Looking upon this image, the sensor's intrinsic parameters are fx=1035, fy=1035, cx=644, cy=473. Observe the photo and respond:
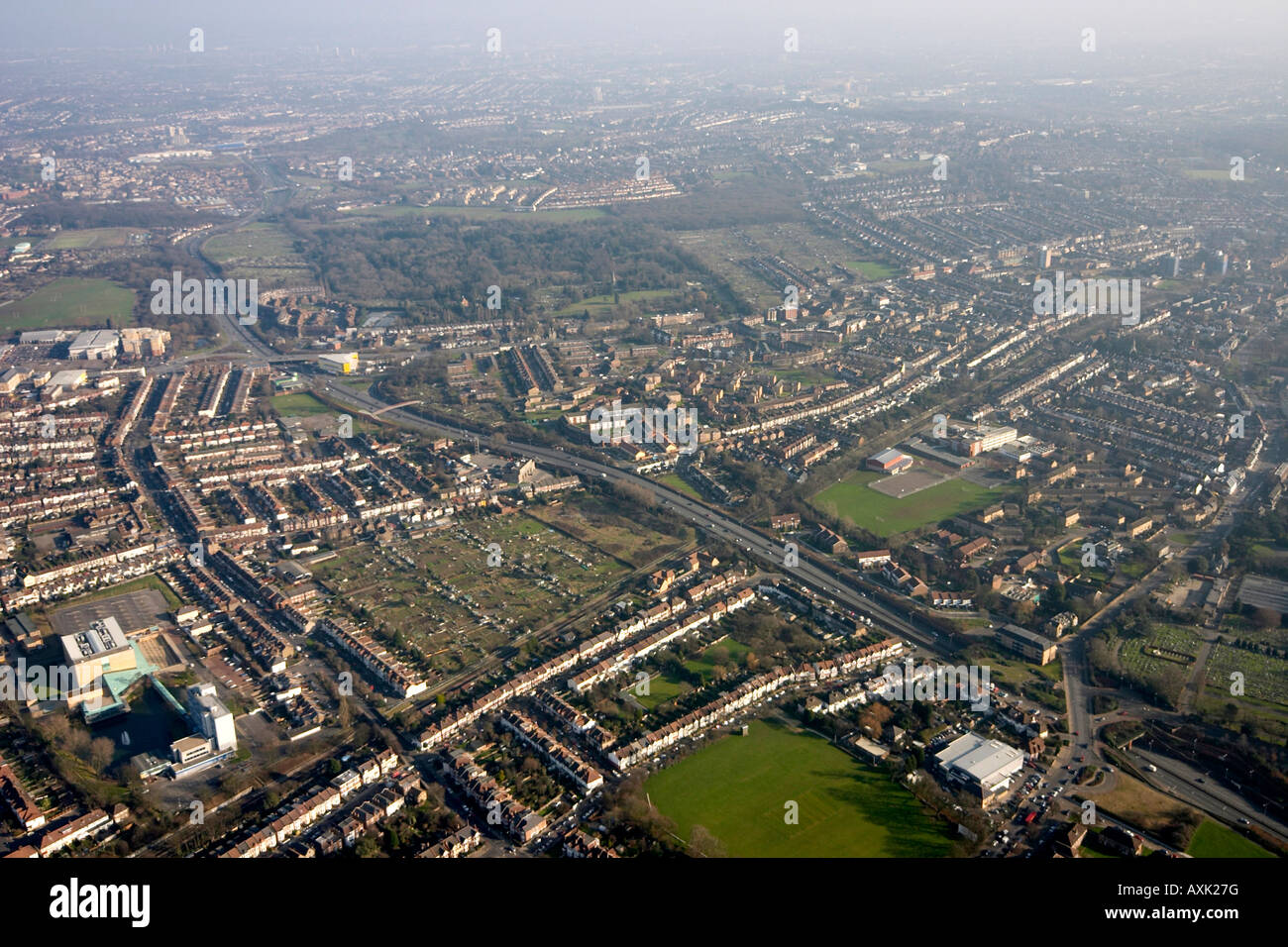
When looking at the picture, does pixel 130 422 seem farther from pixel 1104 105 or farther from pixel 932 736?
pixel 1104 105

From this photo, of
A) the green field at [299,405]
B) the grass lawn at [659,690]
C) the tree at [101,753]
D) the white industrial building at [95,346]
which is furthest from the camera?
the white industrial building at [95,346]

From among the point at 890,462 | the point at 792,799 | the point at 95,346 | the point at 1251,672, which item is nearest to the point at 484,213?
the point at 95,346

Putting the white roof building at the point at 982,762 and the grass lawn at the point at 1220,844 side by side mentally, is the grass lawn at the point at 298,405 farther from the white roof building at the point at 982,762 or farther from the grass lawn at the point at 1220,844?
the grass lawn at the point at 1220,844

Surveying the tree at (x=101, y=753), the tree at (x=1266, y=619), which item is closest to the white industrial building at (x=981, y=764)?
the tree at (x=1266, y=619)

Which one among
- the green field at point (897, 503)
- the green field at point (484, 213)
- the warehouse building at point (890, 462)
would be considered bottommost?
the green field at point (897, 503)

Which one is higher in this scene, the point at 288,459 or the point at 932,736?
the point at 288,459

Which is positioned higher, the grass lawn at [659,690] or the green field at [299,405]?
the green field at [299,405]
